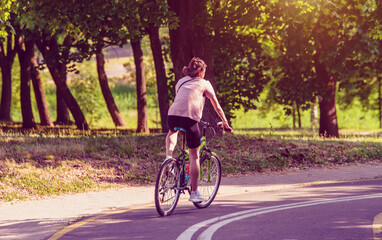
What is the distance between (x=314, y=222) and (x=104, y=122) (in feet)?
123

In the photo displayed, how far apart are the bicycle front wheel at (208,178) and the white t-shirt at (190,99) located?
87cm

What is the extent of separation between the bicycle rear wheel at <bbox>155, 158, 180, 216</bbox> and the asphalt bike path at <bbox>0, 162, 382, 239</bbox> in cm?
28

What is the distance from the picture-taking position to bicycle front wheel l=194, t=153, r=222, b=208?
878 centimetres

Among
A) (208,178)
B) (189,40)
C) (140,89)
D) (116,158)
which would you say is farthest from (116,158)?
(140,89)

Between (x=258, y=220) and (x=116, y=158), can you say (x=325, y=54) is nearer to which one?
(x=116, y=158)

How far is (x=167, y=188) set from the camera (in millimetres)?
8023

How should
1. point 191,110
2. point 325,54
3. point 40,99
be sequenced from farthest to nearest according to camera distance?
point 40,99
point 325,54
point 191,110

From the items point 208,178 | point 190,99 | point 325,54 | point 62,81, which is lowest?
point 208,178

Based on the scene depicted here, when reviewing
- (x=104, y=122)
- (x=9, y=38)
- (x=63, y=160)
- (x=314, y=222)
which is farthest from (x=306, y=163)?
(x=104, y=122)

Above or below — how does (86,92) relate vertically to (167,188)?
above

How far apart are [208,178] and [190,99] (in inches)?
54.6

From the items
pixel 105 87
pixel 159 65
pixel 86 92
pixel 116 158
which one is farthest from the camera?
pixel 86 92

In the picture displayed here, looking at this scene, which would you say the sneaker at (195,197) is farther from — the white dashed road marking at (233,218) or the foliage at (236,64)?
the foliage at (236,64)

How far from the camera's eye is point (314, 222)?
761 cm
